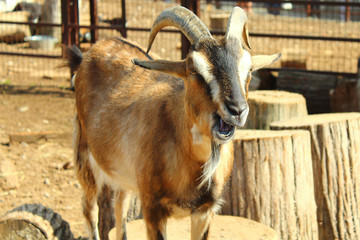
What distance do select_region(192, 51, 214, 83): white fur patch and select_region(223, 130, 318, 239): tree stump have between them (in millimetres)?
1607

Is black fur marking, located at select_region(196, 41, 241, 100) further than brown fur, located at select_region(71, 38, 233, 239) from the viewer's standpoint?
No

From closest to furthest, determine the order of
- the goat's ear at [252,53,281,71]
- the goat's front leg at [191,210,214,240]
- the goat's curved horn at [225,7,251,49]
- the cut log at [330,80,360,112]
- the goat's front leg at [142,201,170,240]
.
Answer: the goat's curved horn at [225,7,251,49], the goat's ear at [252,53,281,71], the goat's front leg at [142,201,170,240], the goat's front leg at [191,210,214,240], the cut log at [330,80,360,112]

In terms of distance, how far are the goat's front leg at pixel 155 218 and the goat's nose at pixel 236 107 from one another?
1.11 m

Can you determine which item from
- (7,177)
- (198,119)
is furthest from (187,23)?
(7,177)

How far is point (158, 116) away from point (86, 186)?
1451 mm

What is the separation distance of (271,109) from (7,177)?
303 cm

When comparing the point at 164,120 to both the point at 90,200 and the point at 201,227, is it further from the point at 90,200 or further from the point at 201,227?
the point at 90,200

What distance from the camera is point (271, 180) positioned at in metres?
4.80

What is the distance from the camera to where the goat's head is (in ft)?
9.93

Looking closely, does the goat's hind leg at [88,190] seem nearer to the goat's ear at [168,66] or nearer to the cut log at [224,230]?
the cut log at [224,230]

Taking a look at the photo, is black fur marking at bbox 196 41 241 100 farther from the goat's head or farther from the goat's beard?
the goat's beard

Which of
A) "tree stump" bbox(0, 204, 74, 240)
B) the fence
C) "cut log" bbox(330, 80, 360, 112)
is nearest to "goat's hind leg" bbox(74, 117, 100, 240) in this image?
"tree stump" bbox(0, 204, 74, 240)

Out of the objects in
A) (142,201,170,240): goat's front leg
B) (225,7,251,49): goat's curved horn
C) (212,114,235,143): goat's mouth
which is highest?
(225,7,251,49): goat's curved horn

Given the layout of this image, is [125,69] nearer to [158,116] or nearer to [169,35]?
[158,116]
